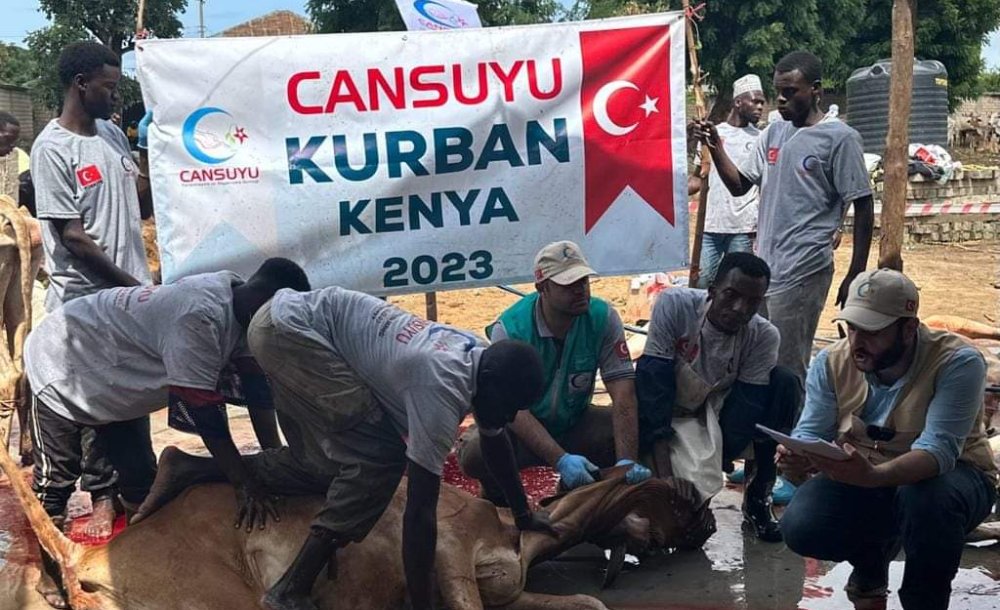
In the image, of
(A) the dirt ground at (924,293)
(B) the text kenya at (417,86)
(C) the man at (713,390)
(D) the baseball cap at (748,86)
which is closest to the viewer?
(C) the man at (713,390)

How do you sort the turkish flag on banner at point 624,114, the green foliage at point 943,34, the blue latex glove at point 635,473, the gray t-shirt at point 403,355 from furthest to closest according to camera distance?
the green foliage at point 943,34, the turkish flag on banner at point 624,114, the blue latex glove at point 635,473, the gray t-shirt at point 403,355

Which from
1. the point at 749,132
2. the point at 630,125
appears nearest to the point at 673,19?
the point at 630,125

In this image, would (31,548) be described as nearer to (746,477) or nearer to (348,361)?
(348,361)

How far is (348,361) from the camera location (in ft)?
12.1

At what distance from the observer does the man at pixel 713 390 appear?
4535 millimetres

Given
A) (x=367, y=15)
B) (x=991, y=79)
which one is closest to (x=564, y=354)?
(x=367, y=15)

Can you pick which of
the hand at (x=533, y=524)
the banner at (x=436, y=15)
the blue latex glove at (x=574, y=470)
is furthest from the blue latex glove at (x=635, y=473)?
the banner at (x=436, y=15)

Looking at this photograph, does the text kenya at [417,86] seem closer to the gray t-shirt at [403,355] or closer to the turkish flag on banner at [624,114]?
the turkish flag on banner at [624,114]

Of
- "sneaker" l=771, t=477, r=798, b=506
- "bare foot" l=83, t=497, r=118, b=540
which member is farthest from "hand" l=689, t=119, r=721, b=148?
"bare foot" l=83, t=497, r=118, b=540

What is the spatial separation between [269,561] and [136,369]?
0.88m

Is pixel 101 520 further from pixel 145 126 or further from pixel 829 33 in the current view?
pixel 829 33

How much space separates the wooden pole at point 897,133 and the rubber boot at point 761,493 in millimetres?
1497

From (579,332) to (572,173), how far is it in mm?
1306

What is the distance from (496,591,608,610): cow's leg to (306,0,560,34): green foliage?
638 inches
